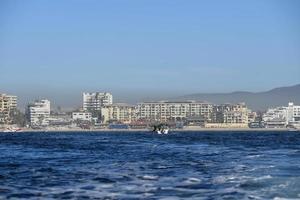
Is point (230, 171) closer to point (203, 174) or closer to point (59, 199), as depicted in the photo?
Answer: point (203, 174)

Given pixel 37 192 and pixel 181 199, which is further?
pixel 37 192

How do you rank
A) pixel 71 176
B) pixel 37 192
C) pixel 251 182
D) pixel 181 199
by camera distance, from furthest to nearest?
1. pixel 71 176
2. pixel 251 182
3. pixel 37 192
4. pixel 181 199

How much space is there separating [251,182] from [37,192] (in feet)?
28.8

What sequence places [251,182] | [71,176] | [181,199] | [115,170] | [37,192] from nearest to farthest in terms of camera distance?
[181,199] → [37,192] → [251,182] → [71,176] → [115,170]

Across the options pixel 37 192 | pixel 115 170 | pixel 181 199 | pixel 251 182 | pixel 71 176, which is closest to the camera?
pixel 181 199

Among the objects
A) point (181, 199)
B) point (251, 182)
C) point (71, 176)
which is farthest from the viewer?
point (71, 176)

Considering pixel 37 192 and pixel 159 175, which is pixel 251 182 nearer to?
pixel 159 175

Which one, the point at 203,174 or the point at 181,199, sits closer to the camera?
the point at 181,199

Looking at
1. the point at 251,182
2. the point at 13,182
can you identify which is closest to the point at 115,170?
the point at 13,182

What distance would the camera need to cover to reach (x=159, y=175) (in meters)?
32.7

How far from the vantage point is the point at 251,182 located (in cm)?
2872

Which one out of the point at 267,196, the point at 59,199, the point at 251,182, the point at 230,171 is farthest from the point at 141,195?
the point at 230,171

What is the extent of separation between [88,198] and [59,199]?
0.99 metres

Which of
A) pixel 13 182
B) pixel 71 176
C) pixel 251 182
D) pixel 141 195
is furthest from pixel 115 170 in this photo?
pixel 141 195
